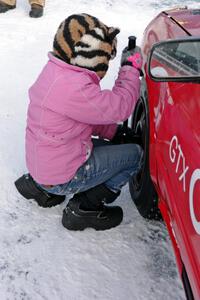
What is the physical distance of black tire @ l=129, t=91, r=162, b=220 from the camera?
246 centimetres

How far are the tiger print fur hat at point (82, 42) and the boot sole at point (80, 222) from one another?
2.76 ft

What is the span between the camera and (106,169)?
2.53 m

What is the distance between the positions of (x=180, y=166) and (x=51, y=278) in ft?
3.18

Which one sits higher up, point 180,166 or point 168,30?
point 168,30

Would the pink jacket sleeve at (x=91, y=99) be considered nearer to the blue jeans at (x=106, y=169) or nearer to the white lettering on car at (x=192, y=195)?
the blue jeans at (x=106, y=169)

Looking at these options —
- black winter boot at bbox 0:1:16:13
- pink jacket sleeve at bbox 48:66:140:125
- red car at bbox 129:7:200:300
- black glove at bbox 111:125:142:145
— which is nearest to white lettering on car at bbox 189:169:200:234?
red car at bbox 129:7:200:300

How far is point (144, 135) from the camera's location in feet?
8.46

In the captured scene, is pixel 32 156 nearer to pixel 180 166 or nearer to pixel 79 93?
pixel 79 93

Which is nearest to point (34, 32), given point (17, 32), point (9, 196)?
point (17, 32)

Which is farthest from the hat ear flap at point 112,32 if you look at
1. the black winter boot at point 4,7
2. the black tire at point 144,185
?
the black winter boot at point 4,7

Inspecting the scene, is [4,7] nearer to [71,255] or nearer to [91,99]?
[91,99]

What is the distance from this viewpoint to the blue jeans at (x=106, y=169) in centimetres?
248

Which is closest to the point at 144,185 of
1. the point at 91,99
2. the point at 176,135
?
the point at 91,99

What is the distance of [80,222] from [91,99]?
0.75 meters
